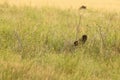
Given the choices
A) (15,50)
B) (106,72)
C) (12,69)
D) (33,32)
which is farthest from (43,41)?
(12,69)

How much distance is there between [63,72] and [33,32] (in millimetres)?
1732

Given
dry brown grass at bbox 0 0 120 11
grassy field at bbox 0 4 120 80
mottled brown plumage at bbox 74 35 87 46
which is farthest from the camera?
dry brown grass at bbox 0 0 120 11

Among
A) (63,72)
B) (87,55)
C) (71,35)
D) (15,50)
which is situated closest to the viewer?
(63,72)

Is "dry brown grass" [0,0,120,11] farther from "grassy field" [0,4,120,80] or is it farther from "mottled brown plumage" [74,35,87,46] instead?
"mottled brown plumage" [74,35,87,46]

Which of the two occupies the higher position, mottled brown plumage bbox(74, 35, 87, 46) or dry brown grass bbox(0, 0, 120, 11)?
mottled brown plumage bbox(74, 35, 87, 46)

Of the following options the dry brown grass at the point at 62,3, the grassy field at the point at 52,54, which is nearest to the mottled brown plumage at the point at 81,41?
the grassy field at the point at 52,54

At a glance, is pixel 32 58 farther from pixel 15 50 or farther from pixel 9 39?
pixel 9 39

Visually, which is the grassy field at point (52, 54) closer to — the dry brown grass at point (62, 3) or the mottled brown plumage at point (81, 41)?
the mottled brown plumage at point (81, 41)

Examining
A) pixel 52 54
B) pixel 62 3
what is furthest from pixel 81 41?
pixel 62 3

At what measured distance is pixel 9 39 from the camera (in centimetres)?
533

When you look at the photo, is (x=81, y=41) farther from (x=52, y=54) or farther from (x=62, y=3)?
(x=62, y=3)

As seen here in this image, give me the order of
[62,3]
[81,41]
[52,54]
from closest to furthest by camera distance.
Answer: [52,54]
[81,41]
[62,3]

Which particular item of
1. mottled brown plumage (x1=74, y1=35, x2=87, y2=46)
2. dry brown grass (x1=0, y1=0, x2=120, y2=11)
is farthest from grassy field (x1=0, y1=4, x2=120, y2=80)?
dry brown grass (x1=0, y1=0, x2=120, y2=11)

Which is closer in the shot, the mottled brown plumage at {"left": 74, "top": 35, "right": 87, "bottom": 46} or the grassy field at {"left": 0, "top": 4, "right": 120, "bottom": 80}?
the grassy field at {"left": 0, "top": 4, "right": 120, "bottom": 80}
